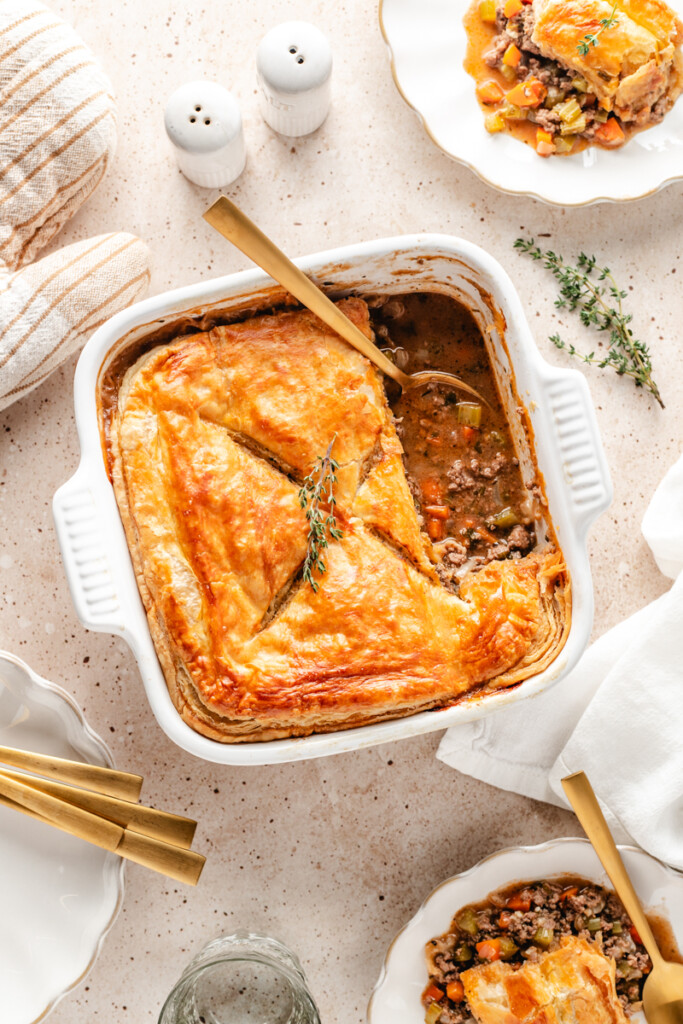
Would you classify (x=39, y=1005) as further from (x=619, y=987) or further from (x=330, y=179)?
(x=330, y=179)

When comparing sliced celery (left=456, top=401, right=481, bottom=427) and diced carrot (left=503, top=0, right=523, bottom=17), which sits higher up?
diced carrot (left=503, top=0, right=523, bottom=17)

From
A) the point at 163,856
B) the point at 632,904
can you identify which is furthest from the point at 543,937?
the point at 163,856

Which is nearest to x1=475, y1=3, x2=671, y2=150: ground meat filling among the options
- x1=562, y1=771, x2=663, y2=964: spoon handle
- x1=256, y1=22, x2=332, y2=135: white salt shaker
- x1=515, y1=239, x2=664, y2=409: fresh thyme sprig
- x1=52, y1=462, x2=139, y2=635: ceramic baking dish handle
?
x1=515, y1=239, x2=664, y2=409: fresh thyme sprig

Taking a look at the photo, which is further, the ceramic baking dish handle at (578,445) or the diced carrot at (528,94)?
the diced carrot at (528,94)

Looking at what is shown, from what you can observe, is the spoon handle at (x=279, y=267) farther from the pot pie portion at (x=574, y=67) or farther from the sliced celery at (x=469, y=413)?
the pot pie portion at (x=574, y=67)

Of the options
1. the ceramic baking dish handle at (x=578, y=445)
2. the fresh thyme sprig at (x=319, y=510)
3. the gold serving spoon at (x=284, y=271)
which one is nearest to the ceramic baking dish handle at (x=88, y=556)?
the fresh thyme sprig at (x=319, y=510)

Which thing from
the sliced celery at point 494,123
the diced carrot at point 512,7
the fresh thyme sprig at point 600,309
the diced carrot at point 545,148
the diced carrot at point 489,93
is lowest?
the fresh thyme sprig at point 600,309

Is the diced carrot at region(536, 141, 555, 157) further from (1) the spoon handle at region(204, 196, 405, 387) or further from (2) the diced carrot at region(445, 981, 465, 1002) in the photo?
(2) the diced carrot at region(445, 981, 465, 1002)
